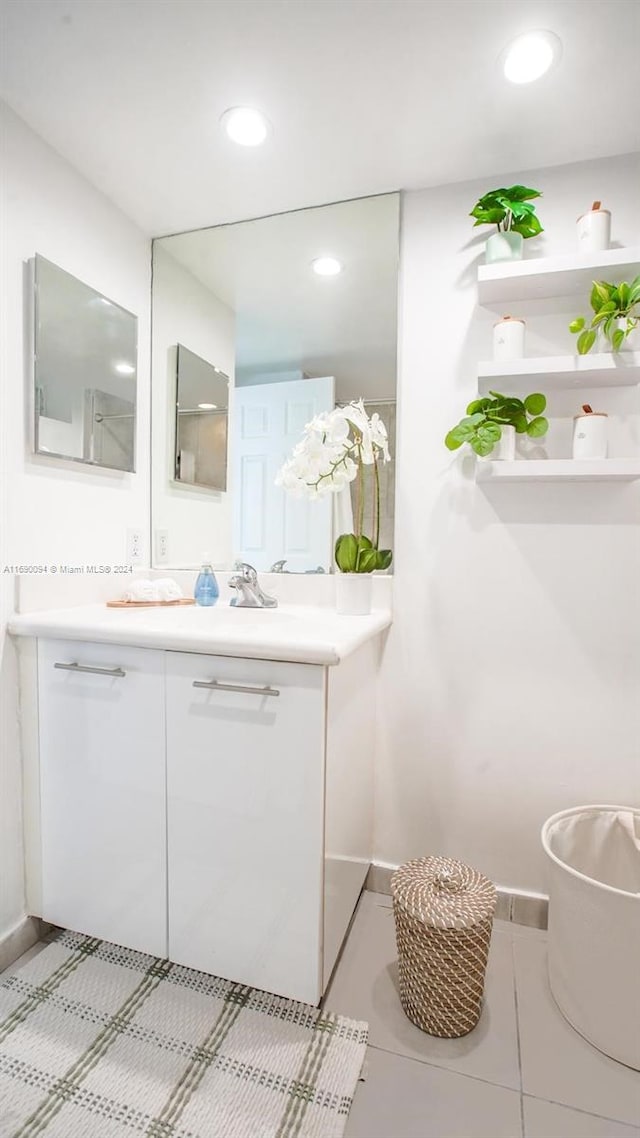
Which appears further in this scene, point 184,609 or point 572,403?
point 184,609

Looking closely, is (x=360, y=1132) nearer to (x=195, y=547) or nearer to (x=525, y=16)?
(x=195, y=547)

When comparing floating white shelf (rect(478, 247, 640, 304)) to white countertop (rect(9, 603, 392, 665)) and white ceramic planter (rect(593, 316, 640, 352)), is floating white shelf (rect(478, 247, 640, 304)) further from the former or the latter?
white countertop (rect(9, 603, 392, 665))

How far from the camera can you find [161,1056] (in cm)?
115

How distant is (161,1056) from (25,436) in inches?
59.4

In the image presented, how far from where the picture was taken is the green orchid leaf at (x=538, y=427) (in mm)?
1414

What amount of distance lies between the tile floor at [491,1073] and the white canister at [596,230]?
189 centimetres

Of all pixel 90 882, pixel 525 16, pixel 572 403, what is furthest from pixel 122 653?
pixel 525 16

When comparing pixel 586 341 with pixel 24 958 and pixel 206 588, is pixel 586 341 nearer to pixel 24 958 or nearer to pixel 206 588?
pixel 206 588

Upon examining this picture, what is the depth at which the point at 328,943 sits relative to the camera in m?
1.24

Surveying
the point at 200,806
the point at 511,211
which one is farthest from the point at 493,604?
the point at 511,211

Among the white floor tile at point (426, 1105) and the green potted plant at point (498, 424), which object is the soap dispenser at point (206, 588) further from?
the white floor tile at point (426, 1105)

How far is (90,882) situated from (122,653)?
0.62 m

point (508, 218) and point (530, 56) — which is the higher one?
point (530, 56)

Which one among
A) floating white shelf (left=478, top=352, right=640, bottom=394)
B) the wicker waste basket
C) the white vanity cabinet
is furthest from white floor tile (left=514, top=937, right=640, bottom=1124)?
floating white shelf (left=478, top=352, right=640, bottom=394)
